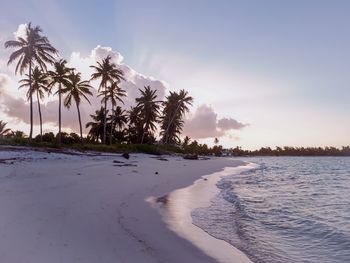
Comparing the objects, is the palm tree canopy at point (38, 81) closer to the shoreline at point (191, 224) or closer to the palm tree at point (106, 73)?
the palm tree at point (106, 73)

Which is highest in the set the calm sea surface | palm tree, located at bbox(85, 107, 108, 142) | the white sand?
palm tree, located at bbox(85, 107, 108, 142)

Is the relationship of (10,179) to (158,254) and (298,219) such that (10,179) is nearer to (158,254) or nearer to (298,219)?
(158,254)

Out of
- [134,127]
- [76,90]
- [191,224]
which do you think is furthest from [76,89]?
[191,224]

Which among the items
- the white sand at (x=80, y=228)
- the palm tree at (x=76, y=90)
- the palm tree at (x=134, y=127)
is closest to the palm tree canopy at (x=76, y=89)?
the palm tree at (x=76, y=90)

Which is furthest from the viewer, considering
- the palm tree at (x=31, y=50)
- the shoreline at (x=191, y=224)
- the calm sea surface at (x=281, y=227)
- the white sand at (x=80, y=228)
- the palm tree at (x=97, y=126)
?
the palm tree at (x=97, y=126)

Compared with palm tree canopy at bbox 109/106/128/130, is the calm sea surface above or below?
below

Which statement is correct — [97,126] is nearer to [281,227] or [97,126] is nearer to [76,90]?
[76,90]

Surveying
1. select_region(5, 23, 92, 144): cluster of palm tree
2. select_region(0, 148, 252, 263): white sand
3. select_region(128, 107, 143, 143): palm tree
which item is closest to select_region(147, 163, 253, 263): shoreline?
select_region(0, 148, 252, 263): white sand

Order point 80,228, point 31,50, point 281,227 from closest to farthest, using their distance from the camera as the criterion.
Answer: point 80,228 < point 281,227 < point 31,50

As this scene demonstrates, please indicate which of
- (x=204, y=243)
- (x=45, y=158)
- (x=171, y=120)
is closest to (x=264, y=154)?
(x=171, y=120)

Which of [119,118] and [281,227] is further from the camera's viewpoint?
[119,118]

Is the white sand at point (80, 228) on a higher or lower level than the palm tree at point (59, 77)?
lower

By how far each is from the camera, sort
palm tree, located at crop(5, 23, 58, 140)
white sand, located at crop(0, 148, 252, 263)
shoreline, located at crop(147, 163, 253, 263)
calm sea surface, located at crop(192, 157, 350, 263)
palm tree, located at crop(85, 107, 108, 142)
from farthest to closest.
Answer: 1. palm tree, located at crop(85, 107, 108, 142)
2. palm tree, located at crop(5, 23, 58, 140)
3. calm sea surface, located at crop(192, 157, 350, 263)
4. shoreline, located at crop(147, 163, 253, 263)
5. white sand, located at crop(0, 148, 252, 263)

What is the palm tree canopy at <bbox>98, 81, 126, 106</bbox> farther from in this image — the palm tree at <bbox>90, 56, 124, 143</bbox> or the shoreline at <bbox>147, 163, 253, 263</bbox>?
the shoreline at <bbox>147, 163, 253, 263</bbox>
